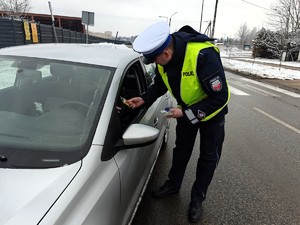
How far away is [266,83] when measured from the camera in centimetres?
1495

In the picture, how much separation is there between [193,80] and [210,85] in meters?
0.14

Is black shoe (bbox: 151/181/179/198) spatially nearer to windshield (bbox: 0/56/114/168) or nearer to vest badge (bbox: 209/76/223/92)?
vest badge (bbox: 209/76/223/92)

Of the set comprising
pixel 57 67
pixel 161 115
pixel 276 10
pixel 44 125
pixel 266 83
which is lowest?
pixel 266 83

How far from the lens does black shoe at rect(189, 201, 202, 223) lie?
2.99 meters

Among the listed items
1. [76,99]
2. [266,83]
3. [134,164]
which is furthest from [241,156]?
[266,83]

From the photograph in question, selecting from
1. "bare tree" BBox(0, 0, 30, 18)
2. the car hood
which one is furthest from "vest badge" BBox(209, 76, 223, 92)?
"bare tree" BBox(0, 0, 30, 18)

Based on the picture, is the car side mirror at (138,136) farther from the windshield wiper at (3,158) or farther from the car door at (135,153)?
the windshield wiper at (3,158)

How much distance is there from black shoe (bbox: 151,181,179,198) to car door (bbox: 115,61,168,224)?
0.47m

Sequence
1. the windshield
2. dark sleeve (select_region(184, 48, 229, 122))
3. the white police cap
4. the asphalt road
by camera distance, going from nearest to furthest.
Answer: the windshield < the white police cap < dark sleeve (select_region(184, 48, 229, 122)) < the asphalt road

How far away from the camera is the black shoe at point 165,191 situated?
131 inches

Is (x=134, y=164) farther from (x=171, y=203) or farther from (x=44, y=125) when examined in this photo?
(x=171, y=203)

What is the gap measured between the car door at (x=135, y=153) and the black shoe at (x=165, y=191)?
18.5 inches

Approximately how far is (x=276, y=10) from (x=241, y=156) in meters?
34.1

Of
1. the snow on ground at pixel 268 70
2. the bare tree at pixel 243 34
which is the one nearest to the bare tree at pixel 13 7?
the snow on ground at pixel 268 70
